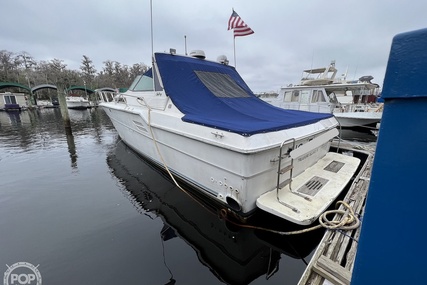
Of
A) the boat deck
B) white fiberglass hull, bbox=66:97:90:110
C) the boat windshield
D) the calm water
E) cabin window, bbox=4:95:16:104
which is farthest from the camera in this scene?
white fiberglass hull, bbox=66:97:90:110

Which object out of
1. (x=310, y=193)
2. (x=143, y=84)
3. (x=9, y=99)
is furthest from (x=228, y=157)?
(x=9, y=99)

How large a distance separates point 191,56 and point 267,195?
168 inches

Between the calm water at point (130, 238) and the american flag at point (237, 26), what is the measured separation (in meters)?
5.08

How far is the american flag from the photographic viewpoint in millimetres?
6398

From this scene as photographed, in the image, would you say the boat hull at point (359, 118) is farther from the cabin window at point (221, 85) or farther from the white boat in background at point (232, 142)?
the cabin window at point (221, 85)

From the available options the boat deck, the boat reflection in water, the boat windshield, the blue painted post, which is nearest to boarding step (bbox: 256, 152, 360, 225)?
the boat deck

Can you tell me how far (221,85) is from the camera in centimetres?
510

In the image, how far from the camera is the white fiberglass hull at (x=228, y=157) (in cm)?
267

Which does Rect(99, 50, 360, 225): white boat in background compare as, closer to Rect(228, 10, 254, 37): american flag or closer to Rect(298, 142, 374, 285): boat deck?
Rect(298, 142, 374, 285): boat deck

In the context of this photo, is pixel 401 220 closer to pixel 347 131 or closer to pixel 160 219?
pixel 160 219

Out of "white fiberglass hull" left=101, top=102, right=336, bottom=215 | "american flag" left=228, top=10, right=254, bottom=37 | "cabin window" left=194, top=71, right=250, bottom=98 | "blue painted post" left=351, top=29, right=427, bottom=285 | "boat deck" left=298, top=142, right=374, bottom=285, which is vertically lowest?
"boat deck" left=298, top=142, right=374, bottom=285

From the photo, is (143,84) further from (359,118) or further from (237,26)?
(359,118)

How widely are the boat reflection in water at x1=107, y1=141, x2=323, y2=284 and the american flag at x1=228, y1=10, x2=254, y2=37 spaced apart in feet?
16.9

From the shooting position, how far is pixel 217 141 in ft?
9.34
